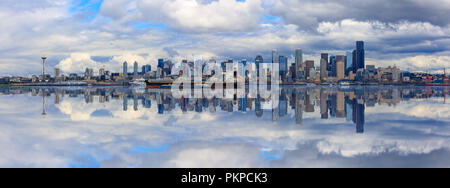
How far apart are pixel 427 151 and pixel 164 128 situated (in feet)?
56.4

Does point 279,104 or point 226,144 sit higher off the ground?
point 226,144

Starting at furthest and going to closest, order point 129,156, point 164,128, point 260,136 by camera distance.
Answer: point 164,128 → point 260,136 → point 129,156

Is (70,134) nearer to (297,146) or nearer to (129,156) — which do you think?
(129,156)

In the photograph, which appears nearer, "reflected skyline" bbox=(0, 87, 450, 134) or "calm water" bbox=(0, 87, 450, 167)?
"calm water" bbox=(0, 87, 450, 167)

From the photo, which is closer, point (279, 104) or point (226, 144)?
point (226, 144)

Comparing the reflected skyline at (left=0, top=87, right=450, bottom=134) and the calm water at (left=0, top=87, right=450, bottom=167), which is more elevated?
the calm water at (left=0, top=87, right=450, bottom=167)

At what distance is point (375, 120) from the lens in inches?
1251

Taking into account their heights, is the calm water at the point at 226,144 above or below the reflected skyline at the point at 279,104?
above

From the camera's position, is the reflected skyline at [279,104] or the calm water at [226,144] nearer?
the calm water at [226,144]
